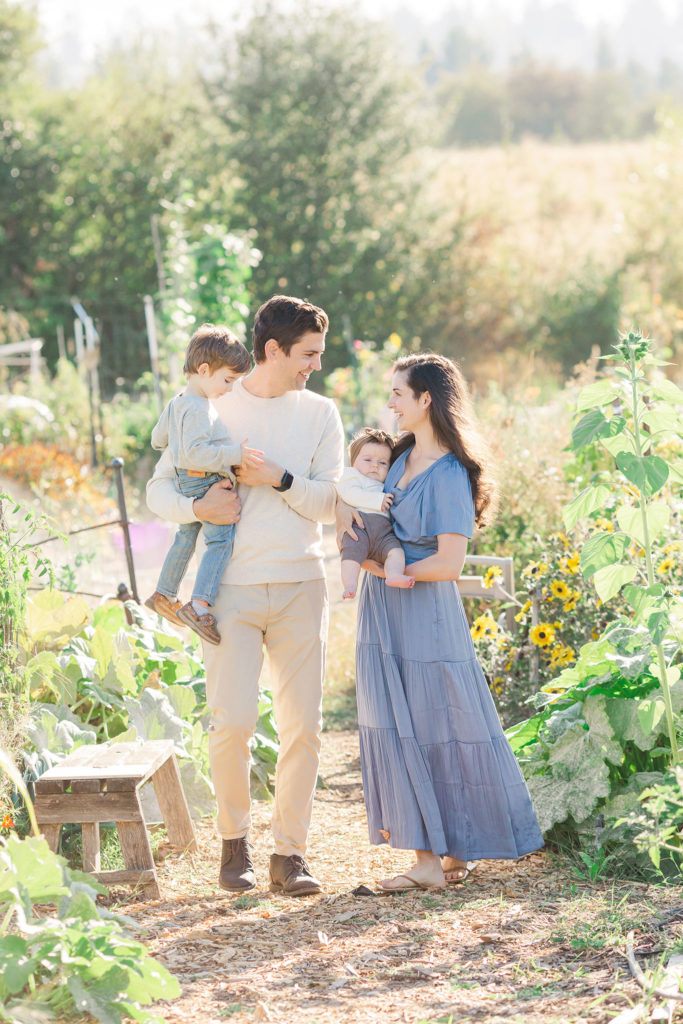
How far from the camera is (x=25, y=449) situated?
9.59 meters

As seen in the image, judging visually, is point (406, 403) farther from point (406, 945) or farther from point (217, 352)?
point (406, 945)

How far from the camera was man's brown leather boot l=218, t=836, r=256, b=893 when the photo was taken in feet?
10.4

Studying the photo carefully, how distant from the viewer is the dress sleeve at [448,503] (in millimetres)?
3061

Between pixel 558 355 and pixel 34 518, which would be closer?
pixel 34 518

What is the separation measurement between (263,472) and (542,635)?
1638 mm

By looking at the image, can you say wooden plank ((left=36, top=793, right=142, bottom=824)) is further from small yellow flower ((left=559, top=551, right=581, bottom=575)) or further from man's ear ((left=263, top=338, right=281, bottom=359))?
small yellow flower ((left=559, top=551, right=581, bottom=575))

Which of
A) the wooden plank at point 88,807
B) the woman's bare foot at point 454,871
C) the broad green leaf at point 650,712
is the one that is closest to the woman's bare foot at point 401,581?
the broad green leaf at point 650,712

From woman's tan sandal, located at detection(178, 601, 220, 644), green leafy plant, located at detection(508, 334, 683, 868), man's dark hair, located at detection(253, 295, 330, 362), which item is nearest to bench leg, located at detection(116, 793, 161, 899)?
woman's tan sandal, located at detection(178, 601, 220, 644)

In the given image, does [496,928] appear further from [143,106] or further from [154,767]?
[143,106]

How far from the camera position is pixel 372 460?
3.29m

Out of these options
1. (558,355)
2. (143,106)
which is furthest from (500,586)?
(143,106)

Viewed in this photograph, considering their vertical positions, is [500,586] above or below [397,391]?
below

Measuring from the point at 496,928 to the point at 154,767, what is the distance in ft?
3.68

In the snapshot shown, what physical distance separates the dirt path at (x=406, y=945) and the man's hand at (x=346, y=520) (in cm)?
107
